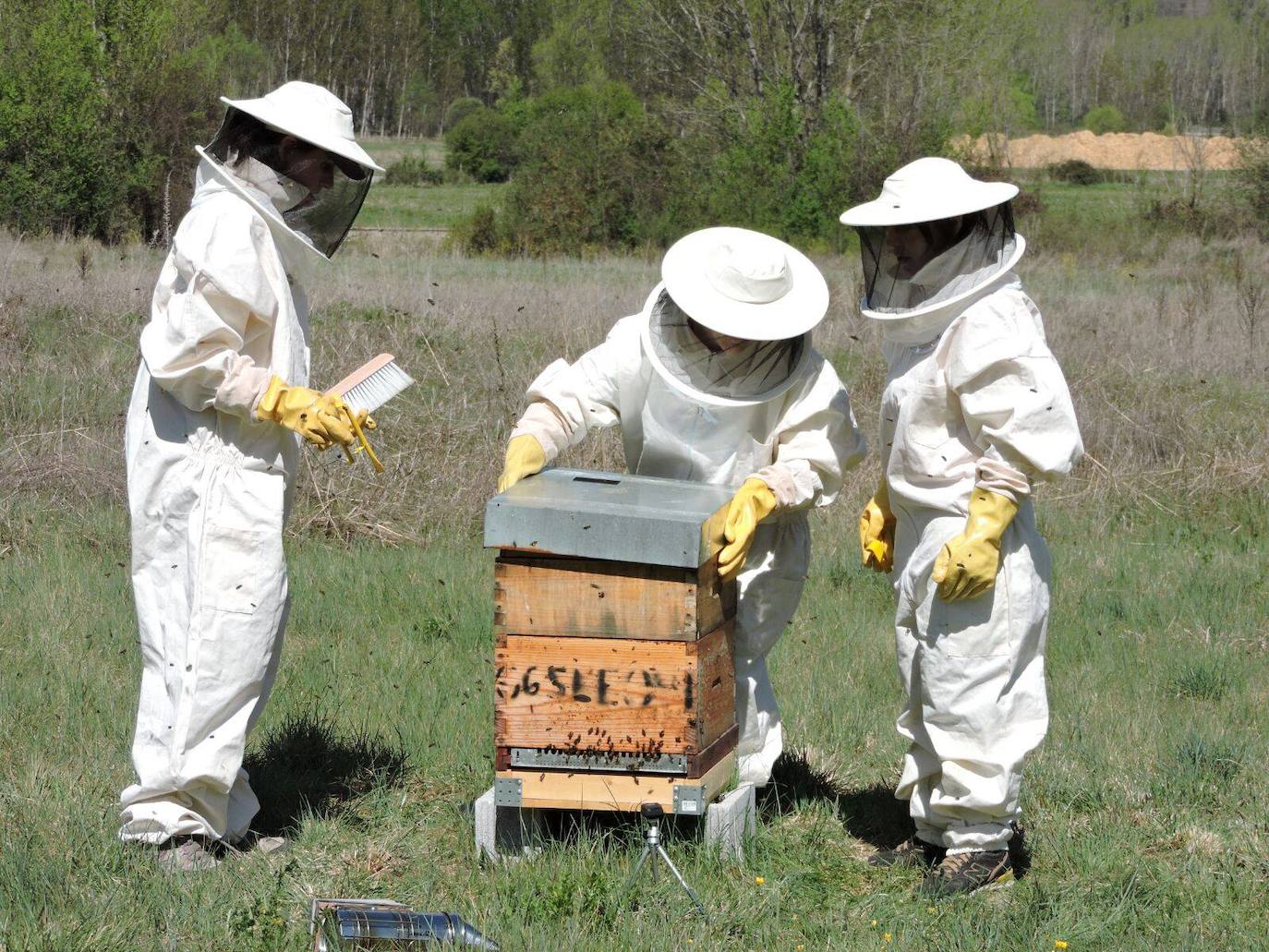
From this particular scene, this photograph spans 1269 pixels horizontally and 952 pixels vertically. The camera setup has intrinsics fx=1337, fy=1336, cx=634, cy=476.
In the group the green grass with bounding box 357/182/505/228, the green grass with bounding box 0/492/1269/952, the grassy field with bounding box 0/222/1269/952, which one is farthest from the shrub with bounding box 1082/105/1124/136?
the green grass with bounding box 0/492/1269/952

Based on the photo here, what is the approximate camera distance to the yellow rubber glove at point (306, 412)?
3.13 m

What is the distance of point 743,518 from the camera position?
10.7ft

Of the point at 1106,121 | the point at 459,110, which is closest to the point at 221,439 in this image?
the point at 459,110

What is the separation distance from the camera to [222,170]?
128 inches

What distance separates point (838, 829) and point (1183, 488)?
4513mm

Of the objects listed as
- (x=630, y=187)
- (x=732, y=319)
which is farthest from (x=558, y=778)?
(x=630, y=187)

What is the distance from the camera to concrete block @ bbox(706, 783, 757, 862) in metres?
3.36

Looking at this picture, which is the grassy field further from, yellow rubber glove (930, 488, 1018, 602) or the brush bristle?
the brush bristle

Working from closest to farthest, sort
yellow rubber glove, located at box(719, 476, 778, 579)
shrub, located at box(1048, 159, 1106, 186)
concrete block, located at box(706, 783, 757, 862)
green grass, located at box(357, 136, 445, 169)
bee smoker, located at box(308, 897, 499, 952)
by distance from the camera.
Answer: bee smoker, located at box(308, 897, 499, 952) < yellow rubber glove, located at box(719, 476, 778, 579) < concrete block, located at box(706, 783, 757, 862) < shrub, located at box(1048, 159, 1106, 186) < green grass, located at box(357, 136, 445, 169)

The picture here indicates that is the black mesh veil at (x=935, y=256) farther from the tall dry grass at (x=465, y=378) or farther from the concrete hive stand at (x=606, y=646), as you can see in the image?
the tall dry grass at (x=465, y=378)

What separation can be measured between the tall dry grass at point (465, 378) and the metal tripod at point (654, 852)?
12.3 feet

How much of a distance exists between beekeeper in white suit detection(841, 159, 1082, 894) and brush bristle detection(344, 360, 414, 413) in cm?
119

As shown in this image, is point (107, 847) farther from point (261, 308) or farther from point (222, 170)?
point (222, 170)

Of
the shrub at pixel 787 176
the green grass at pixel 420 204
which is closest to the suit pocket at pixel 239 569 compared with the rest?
the shrub at pixel 787 176
